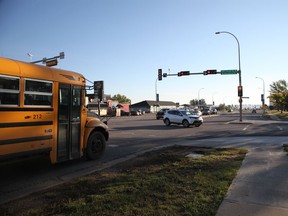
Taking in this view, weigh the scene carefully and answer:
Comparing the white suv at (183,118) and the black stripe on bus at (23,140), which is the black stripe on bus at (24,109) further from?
the white suv at (183,118)

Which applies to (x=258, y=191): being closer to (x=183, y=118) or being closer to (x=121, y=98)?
(x=183, y=118)

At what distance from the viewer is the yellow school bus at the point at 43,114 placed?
6.69m

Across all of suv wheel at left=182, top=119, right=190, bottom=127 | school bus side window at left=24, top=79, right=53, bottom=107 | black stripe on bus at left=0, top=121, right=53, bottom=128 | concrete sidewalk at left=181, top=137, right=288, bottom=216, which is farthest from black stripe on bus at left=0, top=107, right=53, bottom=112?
suv wheel at left=182, top=119, right=190, bottom=127

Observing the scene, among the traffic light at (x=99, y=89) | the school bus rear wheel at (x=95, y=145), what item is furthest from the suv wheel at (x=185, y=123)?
the traffic light at (x=99, y=89)

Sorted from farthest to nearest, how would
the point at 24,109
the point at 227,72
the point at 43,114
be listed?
the point at 227,72, the point at 43,114, the point at 24,109

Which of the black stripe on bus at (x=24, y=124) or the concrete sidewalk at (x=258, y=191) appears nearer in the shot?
the concrete sidewalk at (x=258, y=191)

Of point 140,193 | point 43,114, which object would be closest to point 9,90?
point 43,114

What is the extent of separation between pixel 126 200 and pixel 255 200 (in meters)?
2.23

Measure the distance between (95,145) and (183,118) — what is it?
19.3m

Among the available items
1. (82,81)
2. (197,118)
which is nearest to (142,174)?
(82,81)

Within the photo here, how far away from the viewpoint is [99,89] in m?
8.91

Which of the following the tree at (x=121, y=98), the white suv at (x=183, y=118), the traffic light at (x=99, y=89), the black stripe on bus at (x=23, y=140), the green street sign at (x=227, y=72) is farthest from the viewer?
the tree at (x=121, y=98)

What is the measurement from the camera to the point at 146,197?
5.32 m

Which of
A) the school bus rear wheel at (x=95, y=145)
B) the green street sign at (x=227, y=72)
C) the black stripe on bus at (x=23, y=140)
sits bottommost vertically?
the school bus rear wheel at (x=95, y=145)
